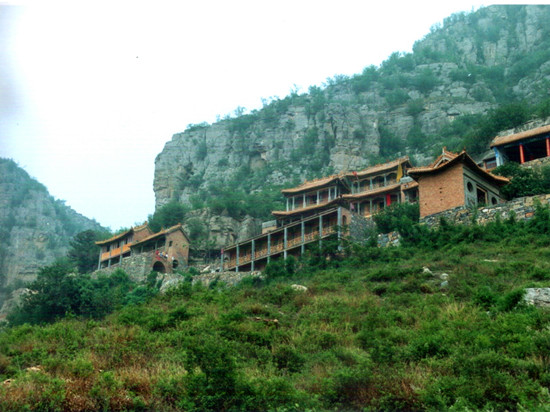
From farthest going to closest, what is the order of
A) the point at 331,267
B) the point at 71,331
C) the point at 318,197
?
the point at 318,197 < the point at 331,267 < the point at 71,331

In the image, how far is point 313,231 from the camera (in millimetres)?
33750

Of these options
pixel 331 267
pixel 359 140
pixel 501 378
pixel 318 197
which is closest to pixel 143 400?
pixel 501 378

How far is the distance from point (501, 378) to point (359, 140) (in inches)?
2108

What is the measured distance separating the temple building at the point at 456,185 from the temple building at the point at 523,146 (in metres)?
4.87

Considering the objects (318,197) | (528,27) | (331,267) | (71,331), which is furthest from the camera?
(528,27)

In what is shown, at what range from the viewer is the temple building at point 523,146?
31875 mm

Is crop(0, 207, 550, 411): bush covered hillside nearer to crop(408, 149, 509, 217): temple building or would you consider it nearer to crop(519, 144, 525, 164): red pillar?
crop(408, 149, 509, 217): temple building

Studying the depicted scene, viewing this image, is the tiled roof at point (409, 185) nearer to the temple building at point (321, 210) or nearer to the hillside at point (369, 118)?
the temple building at point (321, 210)

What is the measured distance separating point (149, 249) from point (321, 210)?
1391cm

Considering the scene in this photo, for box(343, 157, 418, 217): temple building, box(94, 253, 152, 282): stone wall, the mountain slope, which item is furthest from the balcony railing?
the mountain slope

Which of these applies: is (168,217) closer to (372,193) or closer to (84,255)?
(84,255)

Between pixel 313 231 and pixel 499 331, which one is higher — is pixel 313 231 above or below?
above

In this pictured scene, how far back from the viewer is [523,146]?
3288 centimetres

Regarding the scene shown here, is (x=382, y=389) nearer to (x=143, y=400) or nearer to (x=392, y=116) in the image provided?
(x=143, y=400)
